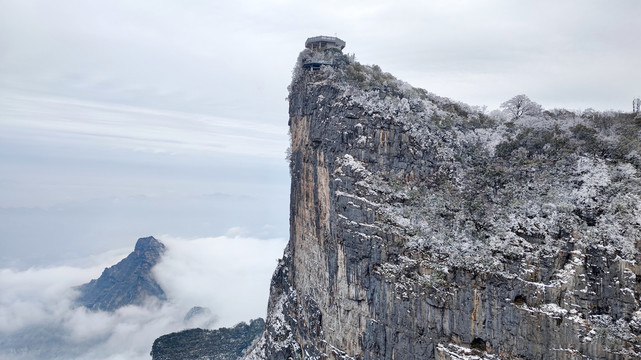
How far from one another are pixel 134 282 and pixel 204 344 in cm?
6353

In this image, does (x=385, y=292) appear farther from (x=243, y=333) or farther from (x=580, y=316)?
(x=243, y=333)

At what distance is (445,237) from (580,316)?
308 inches

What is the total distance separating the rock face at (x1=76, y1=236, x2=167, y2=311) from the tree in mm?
102385

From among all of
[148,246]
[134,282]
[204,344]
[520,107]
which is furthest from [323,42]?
[134,282]

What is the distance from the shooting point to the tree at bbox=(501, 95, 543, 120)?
104 ft

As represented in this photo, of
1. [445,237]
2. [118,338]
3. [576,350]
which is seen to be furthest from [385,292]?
[118,338]

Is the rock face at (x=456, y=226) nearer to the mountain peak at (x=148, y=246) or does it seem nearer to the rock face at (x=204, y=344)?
the rock face at (x=204, y=344)

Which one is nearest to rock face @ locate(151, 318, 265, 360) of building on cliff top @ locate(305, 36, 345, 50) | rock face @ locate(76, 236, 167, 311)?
building on cliff top @ locate(305, 36, 345, 50)

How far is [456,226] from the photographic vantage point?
2505cm

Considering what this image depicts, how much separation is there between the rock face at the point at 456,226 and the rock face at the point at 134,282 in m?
87.6

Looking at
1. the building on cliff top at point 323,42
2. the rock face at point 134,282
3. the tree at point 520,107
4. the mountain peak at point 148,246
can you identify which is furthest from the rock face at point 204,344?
the mountain peak at point 148,246

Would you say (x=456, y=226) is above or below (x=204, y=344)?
above

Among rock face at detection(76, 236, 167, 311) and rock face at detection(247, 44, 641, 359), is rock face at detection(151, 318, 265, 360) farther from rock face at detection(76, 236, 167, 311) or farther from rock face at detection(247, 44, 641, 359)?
rock face at detection(76, 236, 167, 311)

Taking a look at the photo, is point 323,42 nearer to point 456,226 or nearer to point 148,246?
point 456,226
